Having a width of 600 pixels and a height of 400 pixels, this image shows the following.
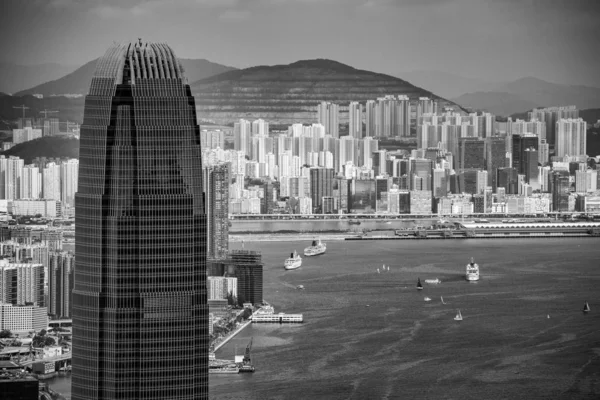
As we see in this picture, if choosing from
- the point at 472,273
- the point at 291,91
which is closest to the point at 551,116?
the point at 291,91

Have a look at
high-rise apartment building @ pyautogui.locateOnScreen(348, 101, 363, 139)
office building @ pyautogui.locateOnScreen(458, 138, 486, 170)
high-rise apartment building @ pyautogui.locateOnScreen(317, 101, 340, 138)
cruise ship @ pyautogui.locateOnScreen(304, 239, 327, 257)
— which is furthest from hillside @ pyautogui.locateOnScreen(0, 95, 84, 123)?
high-rise apartment building @ pyautogui.locateOnScreen(348, 101, 363, 139)

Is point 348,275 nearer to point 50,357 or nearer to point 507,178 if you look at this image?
point 50,357

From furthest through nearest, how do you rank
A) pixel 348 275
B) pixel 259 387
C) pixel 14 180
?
pixel 14 180 → pixel 348 275 → pixel 259 387

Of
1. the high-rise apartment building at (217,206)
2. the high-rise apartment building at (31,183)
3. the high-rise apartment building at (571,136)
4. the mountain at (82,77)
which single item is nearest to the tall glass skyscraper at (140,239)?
the mountain at (82,77)

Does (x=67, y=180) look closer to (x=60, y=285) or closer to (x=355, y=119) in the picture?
(x=60, y=285)

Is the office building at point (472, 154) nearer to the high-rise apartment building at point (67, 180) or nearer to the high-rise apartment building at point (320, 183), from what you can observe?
the high-rise apartment building at point (320, 183)

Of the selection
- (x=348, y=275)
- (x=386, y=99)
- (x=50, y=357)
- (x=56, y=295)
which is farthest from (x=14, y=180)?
(x=386, y=99)
